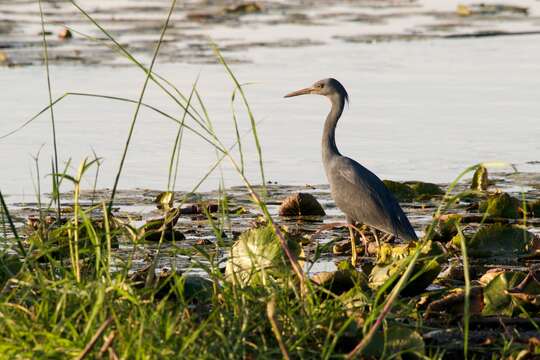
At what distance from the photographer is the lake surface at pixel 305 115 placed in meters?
9.70

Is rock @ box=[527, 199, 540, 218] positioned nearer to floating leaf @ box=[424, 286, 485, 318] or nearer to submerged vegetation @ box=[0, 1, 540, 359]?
submerged vegetation @ box=[0, 1, 540, 359]

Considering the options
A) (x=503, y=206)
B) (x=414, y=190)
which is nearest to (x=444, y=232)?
(x=503, y=206)

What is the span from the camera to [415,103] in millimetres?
12586

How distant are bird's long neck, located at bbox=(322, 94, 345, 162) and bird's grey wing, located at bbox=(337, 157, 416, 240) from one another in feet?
1.06

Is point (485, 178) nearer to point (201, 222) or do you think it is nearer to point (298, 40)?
point (201, 222)

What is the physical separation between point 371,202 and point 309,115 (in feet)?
15.6

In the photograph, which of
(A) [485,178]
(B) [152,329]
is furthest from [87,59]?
(B) [152,329]

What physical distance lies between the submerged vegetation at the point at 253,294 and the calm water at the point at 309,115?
1916 millimetres

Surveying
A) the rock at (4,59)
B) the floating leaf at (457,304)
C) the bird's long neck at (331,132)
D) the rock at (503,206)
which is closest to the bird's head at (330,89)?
the bird's long neck at (331,132)

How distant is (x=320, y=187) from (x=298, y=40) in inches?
A: 345

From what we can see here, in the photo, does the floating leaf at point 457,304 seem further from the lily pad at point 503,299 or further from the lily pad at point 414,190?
the lily pad at point 414,190

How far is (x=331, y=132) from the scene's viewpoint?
838 centimetres

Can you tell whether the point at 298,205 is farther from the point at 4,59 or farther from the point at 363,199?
the point at 4,59

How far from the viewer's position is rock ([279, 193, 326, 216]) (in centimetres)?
790
